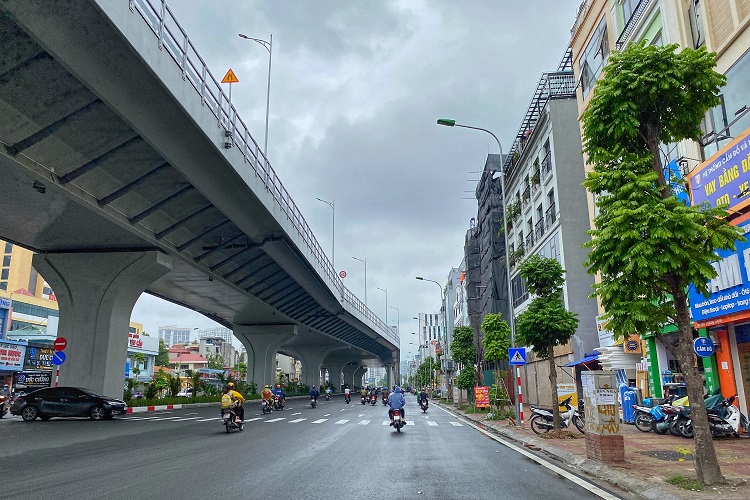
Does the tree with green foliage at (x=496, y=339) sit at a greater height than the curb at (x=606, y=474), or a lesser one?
greater

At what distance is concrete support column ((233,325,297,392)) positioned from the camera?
51.5 m

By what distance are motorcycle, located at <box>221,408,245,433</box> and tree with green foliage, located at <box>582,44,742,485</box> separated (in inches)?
453

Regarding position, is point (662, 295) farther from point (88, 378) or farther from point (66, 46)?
point (88, 378)

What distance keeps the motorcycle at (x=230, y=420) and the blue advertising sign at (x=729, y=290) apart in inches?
510

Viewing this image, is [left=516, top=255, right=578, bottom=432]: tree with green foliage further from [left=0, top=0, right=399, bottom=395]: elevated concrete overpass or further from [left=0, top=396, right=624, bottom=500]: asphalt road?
[left=0, top=0, right=399, bottom=395]: elevated concrete overpass

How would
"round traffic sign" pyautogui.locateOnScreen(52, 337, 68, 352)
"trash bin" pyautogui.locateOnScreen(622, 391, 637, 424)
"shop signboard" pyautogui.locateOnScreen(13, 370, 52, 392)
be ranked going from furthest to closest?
"shop signboard" pyautogui.locateOnScreen(13, 370, 52, 392), "round traffic sign" pyautogui.locateOnScreen(52, 337, 68, 352), "trash bin" pyautogui.locateOnScreen(622, 391, 637, 424)

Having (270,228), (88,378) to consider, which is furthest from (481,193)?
(88,378)

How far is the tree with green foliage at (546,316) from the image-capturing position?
1609 centimetres

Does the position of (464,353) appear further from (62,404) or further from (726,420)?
(726,420)

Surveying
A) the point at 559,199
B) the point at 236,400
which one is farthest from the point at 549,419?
the point at 559,199

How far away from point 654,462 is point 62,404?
2042cm

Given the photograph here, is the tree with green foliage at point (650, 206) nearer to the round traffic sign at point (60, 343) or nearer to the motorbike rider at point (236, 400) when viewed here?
the motorbike rider at point (236, 400)

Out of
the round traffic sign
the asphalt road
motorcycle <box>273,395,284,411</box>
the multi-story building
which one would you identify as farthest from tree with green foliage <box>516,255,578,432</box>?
motorcycle <box>273,395,284,411</box>

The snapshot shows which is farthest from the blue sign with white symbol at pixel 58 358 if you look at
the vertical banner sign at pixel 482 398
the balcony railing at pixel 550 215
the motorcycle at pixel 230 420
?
the balcony railing at pixel 550 215
